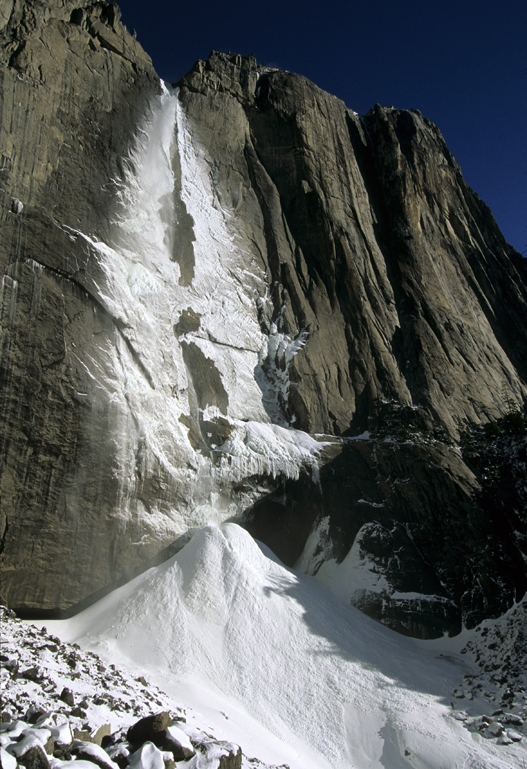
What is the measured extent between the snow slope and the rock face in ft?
3.64

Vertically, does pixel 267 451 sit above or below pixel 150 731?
above

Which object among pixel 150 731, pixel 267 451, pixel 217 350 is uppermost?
pixel 217 350

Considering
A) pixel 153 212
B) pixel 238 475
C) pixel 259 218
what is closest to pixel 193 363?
pixel 238 475

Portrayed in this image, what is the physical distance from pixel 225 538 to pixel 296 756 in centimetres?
517

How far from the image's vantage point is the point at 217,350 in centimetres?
1630

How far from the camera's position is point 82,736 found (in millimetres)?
6535

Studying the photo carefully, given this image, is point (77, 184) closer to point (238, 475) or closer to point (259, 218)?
point (259, 218)

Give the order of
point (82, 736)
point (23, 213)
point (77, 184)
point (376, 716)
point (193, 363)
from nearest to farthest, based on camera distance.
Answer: point (82, 736) → point (376, 716) → point (23, 213) → point (77, 184) → point (193, 363)

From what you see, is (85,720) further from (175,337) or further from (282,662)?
(175,337)

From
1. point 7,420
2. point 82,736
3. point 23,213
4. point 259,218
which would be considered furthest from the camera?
point 259,218

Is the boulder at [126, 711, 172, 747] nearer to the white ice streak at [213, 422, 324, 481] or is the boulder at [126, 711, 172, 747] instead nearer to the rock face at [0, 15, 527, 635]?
the rock face at [0, 15, 527, 635]

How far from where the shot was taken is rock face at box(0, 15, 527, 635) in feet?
40.9

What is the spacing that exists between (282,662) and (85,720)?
4824mm

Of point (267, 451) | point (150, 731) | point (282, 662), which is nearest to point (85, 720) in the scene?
point (150, 731)
